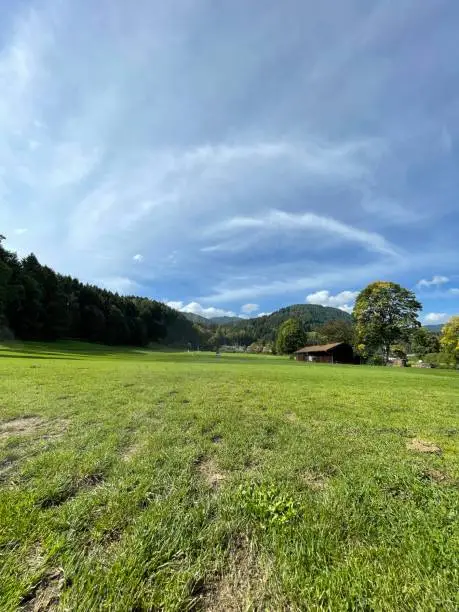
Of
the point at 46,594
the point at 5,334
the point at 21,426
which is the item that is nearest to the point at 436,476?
the point at 46,594

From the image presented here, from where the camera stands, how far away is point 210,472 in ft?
13.0

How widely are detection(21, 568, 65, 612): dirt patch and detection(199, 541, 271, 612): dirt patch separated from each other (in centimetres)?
98

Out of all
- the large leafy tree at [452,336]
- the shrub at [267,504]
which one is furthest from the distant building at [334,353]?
the shrub at [267,504]

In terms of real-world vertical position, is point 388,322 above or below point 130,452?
above

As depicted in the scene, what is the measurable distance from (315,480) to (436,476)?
1656mm

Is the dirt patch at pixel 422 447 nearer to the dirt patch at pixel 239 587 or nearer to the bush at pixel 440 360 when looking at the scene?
the dirt patch at pixel 239 587

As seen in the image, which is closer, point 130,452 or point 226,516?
point 226,516

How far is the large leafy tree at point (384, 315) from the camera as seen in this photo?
46156 millimetres

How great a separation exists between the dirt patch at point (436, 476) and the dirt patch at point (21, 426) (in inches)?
252

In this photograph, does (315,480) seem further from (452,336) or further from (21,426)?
(452,336)

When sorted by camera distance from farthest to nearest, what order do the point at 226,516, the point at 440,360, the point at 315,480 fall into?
1. the point at 440,360
2. the point at 315,480
3. the point at 226,516

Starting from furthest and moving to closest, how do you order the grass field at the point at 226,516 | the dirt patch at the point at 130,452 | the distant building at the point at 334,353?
the distant building at the point at 334,353 < the dirt patch at the point at 130,452 < the grass field at the point at 226,516

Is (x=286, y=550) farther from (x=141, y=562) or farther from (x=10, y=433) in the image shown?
(x=10, y=433)

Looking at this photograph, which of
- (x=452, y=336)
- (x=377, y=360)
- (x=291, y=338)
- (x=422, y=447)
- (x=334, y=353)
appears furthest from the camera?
(x=291, y=338)
